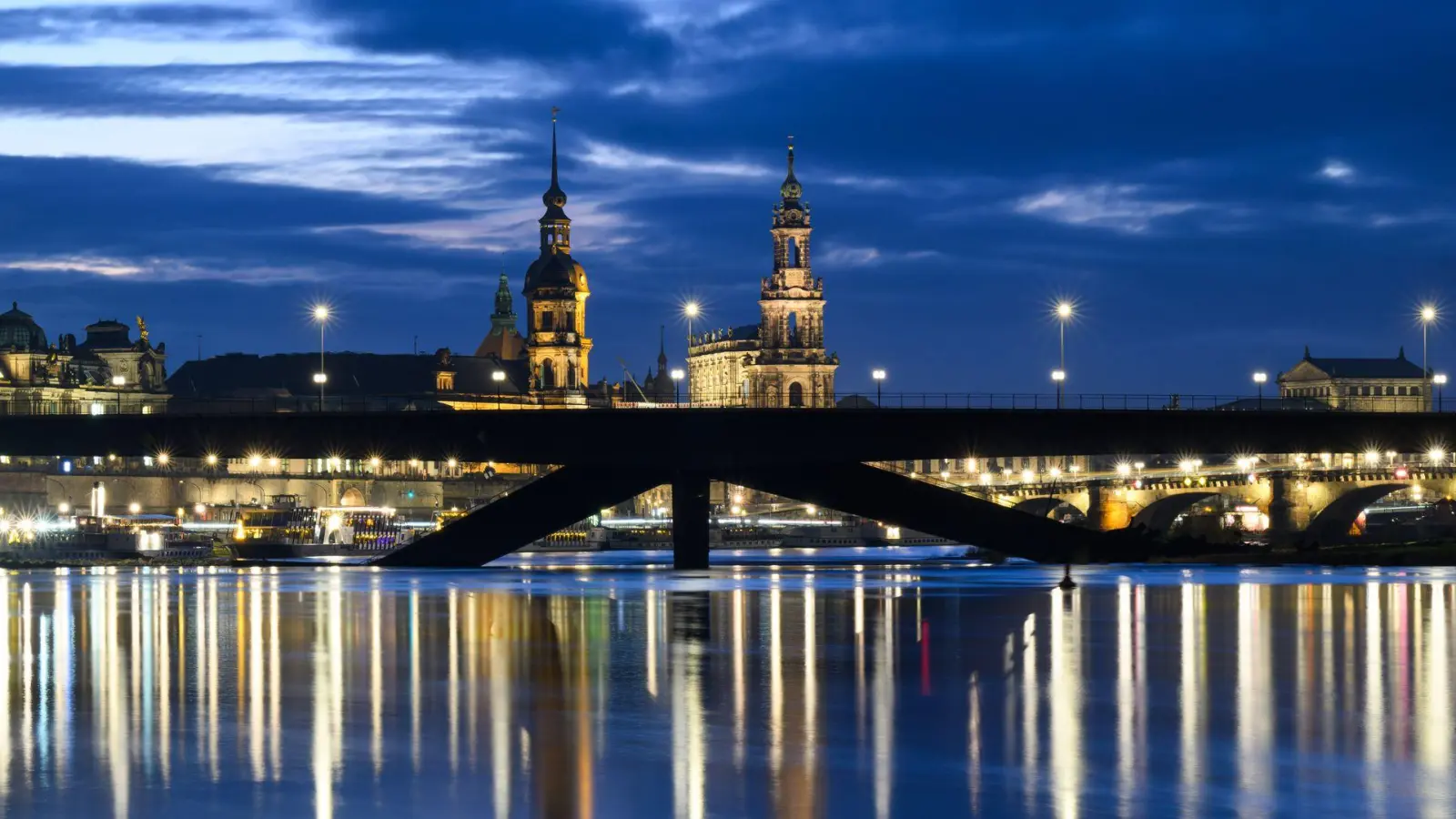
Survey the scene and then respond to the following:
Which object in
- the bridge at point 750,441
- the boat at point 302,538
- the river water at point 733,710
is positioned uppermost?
the bridge at point 750,441

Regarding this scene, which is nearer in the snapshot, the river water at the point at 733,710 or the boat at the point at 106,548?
the river water at the point at 733,710

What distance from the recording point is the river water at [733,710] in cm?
3350

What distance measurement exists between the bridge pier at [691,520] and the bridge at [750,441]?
18.9 inches

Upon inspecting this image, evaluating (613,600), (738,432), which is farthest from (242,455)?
(613,600)

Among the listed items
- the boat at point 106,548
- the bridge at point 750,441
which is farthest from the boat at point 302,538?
the bridge at point 750,441

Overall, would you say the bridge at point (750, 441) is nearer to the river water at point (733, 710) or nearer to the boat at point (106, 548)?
the river water at point (733, 710)

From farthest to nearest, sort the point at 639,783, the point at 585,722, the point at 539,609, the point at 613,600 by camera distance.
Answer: the point at 613,600 → the point at 539,609 → the point at 585,722 → the point at 639,783

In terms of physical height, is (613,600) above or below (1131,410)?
below

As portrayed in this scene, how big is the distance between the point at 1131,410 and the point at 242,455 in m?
51.0

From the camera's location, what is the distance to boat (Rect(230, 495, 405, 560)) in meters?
177

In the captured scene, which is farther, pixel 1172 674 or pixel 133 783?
pixel 1172 674

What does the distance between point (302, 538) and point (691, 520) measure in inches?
2647

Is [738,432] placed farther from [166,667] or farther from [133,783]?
[133,783]

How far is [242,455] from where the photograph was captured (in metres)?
127
